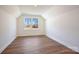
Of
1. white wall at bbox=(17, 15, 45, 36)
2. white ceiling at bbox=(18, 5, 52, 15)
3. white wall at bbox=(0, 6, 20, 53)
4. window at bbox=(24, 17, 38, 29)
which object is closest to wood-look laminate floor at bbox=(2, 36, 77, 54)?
white wall at bbox=(0, 6, 20, 53)

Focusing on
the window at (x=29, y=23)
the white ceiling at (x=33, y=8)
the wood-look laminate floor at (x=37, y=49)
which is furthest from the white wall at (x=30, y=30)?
the wood-look laminate floor at (x=37, y=49)

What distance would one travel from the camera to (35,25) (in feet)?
28.3

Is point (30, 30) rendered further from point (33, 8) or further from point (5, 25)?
point (5, 25)

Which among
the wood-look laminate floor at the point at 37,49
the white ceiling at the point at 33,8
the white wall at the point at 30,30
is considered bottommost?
the wood-look laminate floor at the point at 37,49

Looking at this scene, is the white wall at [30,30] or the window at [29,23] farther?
the window at [29,23]

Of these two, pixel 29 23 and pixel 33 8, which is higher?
pixel 33 8

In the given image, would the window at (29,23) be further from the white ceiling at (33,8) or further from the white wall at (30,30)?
the white ceiling at (33,8)

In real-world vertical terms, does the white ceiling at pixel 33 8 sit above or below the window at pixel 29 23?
above

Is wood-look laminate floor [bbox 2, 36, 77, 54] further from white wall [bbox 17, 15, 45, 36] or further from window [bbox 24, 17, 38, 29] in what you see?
window [bbox 24, 17, 38, 29]

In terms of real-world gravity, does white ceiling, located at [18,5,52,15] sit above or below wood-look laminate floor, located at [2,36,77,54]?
above

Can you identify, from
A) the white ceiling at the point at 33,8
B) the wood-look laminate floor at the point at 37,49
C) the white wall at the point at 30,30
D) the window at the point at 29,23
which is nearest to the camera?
the wood-look laminate floor at the point at 37,49

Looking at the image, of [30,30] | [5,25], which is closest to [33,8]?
[5,25]
